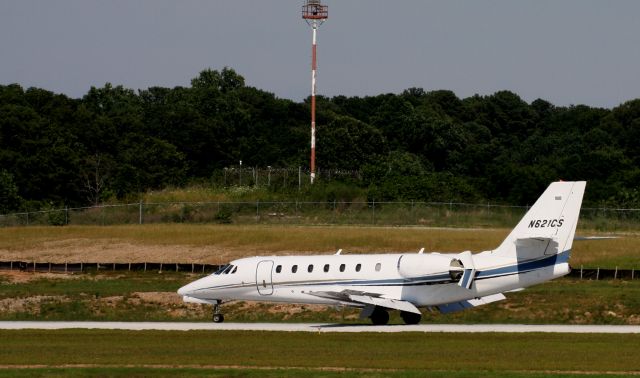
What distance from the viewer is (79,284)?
55000 mm

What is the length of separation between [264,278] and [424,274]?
580 cm

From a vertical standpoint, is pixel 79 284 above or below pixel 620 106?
below

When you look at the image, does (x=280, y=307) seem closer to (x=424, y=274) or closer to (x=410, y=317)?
A: (x=410, y=317)

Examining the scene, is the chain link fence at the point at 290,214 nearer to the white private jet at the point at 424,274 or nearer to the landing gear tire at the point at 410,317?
the white private jet at the point at 424,274

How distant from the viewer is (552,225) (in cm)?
3722

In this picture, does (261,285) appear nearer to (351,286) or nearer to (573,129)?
(351,286)

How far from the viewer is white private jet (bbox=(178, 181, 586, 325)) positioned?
123 feet

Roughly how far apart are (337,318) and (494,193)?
51.7m

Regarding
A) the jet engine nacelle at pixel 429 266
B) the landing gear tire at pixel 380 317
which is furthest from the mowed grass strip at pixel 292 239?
the jet engine nacelle at pixel 429 266

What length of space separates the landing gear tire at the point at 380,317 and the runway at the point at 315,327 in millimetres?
403

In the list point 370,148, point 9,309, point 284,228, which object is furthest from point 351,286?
point 370,148

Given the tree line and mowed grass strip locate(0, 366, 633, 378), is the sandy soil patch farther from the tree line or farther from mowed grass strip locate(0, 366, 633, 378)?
mowed grass strip locate(0, 366, 633, 378)

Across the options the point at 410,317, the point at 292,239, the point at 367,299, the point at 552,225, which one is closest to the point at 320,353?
the point at 367,299

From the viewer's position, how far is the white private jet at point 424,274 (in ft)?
123
